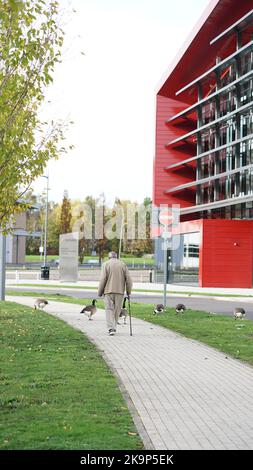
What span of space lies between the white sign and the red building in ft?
28.7

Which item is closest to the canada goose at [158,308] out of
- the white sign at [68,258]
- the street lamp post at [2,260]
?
the street lamp post at [2,260]

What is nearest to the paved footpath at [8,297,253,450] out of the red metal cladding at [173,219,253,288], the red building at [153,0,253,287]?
the red building at [153,0,253,287]

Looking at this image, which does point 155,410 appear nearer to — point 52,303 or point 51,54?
point 51,54

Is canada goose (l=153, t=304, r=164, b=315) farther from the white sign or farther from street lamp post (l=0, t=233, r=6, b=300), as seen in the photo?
the white sign

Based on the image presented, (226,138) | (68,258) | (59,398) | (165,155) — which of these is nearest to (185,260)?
(226,138)

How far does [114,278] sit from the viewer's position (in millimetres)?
14742

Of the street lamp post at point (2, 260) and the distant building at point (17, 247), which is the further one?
the distant building at point (17, 247)

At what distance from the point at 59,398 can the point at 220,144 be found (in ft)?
155

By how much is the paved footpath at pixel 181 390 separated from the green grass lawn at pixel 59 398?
0.22 meters

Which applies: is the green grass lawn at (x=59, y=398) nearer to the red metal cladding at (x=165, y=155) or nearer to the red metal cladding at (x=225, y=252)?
the red metal cladding at (x=225, y=252)

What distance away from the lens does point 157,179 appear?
63.2 m

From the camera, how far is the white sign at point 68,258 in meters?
47.0

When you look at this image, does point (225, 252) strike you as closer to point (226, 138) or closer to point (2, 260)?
point (226, 138)

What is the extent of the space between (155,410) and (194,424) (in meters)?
0.76
